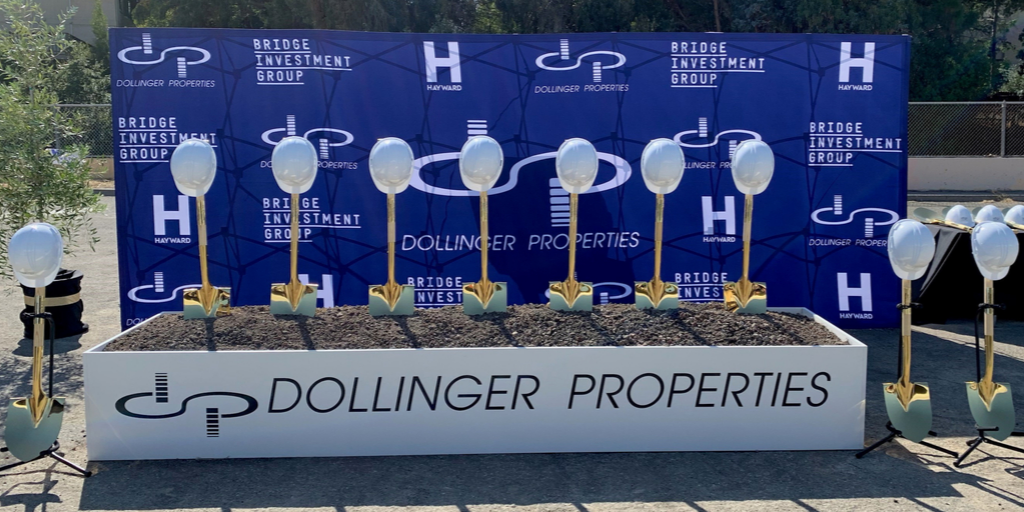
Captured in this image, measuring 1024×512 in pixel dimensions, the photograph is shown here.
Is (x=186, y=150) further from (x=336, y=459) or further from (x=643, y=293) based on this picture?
(x=643, y=293)

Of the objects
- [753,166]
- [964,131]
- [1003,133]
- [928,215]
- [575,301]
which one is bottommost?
[575,301]

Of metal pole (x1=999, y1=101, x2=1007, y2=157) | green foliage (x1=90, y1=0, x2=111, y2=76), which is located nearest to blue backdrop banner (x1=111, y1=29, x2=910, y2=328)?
metal pole (x1=999, y1=101, x2=1007, y2=157)

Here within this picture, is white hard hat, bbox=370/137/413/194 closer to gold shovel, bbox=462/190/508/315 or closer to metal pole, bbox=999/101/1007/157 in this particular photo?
gold shovel, bbox=462/190/508/315

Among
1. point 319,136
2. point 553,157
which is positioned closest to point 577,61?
point 553,157

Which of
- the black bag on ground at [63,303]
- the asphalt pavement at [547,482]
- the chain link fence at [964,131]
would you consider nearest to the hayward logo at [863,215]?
the asphalt pavement at [547,482]

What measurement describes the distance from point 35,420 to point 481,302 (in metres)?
2.13

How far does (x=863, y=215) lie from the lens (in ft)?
20.7

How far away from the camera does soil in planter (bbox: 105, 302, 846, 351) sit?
4004 mm

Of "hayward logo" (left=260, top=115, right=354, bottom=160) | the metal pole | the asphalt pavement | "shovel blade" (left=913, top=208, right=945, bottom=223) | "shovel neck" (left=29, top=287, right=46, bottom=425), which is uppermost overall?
the metal pole

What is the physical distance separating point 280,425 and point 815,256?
4.25 metres

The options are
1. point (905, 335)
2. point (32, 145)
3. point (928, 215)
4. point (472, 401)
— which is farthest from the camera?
point (928, 215)

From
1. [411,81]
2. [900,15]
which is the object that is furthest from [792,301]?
[900,15]

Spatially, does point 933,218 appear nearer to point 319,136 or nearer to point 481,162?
point 481,162

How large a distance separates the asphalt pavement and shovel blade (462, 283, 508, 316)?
2.73ft
